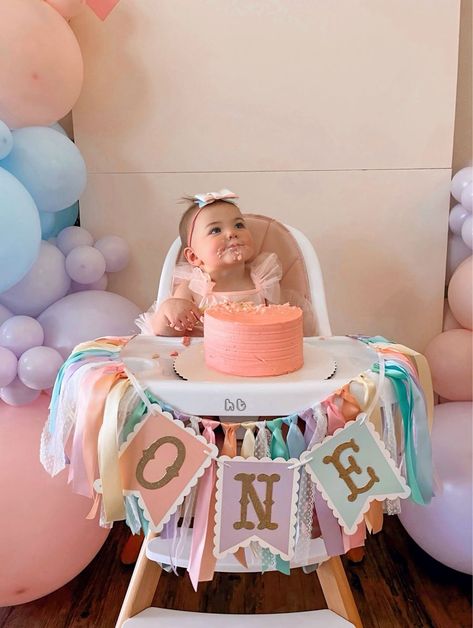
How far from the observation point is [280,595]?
4.38ft

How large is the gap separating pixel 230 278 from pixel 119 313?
0.32 m

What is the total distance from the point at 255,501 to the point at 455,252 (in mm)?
1053

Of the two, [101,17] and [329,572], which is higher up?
[101,17]

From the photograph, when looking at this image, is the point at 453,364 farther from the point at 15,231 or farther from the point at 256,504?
the point at 15,231

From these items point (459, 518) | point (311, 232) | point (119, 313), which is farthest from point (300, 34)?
point (459, 518)

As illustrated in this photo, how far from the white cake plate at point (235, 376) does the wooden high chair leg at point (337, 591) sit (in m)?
0.39

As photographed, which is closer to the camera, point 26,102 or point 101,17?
point 26,102

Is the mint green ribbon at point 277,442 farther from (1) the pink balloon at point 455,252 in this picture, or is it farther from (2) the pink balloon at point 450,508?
(1) the pink balloon at point 455,252

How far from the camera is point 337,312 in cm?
158

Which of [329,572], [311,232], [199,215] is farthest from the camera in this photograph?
[311,232]

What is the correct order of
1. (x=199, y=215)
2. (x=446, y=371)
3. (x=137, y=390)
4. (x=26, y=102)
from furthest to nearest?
(x=446, y=371) < (x=26, y=102) < (x=199, y=215) < (x=137, y=390)

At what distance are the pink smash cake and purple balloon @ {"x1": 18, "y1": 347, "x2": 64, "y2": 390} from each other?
0.48 meters

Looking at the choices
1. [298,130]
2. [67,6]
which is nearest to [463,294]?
[298,130]

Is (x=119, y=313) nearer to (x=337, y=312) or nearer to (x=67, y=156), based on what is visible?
(x=67, y=156)
